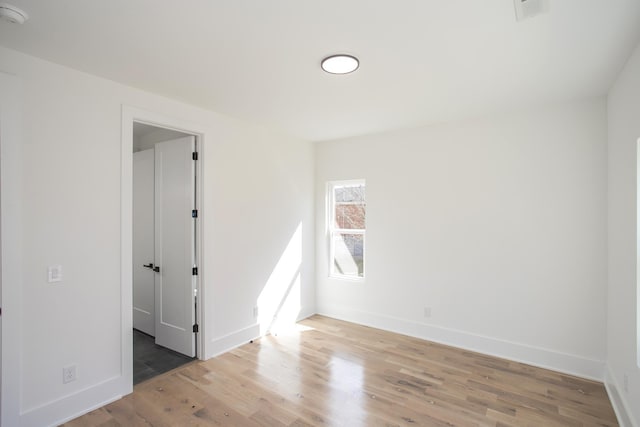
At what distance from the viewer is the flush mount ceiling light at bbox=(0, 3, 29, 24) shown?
1.67 m

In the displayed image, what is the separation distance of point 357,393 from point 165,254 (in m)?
2.53

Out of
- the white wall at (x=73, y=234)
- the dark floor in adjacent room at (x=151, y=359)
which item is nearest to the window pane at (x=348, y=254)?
the white wall at (x=73, y=234)

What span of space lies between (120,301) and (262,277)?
164 centimetres

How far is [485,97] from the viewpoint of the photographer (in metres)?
3.02

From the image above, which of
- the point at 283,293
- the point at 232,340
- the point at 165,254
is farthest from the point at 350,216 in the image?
the point at 165,254

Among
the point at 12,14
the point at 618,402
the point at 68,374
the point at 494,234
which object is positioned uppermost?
the point at 12,14

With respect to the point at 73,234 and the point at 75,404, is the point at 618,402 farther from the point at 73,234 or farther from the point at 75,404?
the point at 73,234

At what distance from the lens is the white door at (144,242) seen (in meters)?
4.04

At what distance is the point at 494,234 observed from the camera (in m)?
3.57

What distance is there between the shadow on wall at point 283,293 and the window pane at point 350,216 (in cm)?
62

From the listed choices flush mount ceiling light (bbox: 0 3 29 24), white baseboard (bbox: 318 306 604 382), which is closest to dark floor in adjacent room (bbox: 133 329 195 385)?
white baseboard (bbox: 318 306 604 382)

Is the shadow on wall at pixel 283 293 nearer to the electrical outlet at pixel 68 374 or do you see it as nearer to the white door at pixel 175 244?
the white door at pixel 175 244

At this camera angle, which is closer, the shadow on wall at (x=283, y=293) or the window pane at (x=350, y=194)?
the shadow on wall at (x=283, y=293)

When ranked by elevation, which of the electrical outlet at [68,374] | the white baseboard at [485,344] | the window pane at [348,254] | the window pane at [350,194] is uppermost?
the window pane at [350,194]
